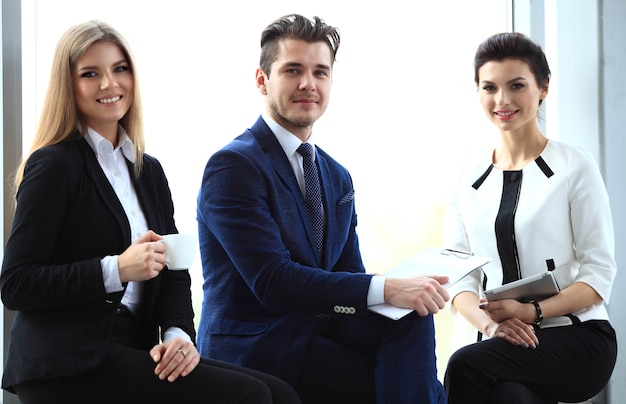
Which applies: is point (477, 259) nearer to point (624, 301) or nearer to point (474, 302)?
point (474, 302)

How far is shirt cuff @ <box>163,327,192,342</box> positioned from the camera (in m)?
1.83

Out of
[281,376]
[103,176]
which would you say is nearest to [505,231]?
[281,376]

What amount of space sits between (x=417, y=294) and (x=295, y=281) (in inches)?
12.6

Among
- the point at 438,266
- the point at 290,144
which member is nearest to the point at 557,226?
the point at 438,266

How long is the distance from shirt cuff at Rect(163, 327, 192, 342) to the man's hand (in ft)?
1.75

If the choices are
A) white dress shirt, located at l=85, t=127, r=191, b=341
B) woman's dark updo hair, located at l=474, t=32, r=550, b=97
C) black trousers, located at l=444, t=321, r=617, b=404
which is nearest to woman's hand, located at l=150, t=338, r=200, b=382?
white dress shirt, located at l=85, t=127, r=191, b=341

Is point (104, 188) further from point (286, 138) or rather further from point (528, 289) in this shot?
point (528, 289)

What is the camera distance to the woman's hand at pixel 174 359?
5.50 ft

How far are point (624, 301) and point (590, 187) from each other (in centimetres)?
59

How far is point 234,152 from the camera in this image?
201 centimetres

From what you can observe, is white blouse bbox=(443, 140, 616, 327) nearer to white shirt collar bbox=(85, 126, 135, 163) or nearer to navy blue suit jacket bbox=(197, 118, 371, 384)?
navy blue suit jacket bbox=(197, 118, 371, 384)

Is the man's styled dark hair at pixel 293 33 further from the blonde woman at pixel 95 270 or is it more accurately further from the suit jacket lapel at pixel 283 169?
the blonde woman at pixel 95 270

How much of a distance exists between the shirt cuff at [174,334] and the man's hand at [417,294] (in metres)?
0.53

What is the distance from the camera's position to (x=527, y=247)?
2.31 metres
